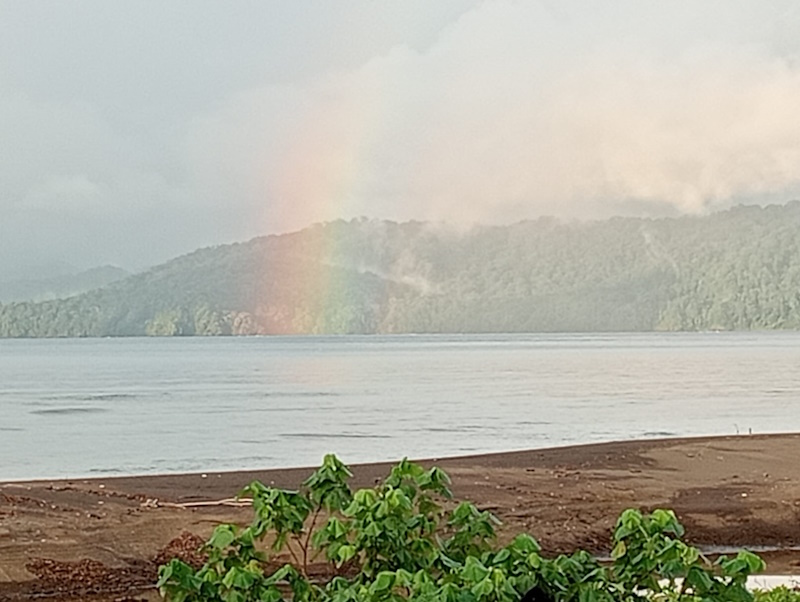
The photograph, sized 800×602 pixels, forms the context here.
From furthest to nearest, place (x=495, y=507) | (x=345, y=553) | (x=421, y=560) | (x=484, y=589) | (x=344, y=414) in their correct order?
1. (x=344, y=414)
2. (x=495, y=507)
3. (x=421, y=560)
4. (x=345, y=553)
5. (x=484, y=589)

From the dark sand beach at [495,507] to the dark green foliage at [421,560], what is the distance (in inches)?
336

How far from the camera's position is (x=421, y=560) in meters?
4.52

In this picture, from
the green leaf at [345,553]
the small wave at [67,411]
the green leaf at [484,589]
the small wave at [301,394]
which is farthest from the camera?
the small wave at [301,394]

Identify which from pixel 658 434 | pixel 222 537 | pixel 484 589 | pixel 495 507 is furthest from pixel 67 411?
pixel 484 589

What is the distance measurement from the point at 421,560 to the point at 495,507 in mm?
13362

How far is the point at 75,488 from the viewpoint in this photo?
1898 cm

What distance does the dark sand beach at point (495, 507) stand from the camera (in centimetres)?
1371

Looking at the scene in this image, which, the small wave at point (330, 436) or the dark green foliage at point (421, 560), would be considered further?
the small wave at point (330, 436)

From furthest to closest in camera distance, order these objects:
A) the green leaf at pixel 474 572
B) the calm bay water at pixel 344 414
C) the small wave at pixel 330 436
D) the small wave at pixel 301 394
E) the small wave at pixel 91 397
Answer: the small wave at pixel 301 394, the small wave at pixel 91 397, the small wave at pixel 330 436, the calm bay water at pixel 344 414, the green leaf at pixel 474 572

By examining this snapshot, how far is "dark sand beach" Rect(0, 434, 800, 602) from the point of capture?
13.7m

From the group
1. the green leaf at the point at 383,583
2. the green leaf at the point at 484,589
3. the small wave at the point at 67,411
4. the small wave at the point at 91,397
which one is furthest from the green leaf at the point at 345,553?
the small wave at the point at 91,397

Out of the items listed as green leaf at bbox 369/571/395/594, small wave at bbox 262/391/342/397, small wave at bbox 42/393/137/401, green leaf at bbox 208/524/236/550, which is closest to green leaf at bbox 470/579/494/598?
green leaf at bbox 369/571/395/594

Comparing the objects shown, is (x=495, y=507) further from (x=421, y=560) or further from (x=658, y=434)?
(x=658, y=434)

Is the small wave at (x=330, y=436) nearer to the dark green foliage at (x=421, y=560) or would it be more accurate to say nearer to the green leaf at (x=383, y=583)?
the dark green foliage at (x=421, y=560)
